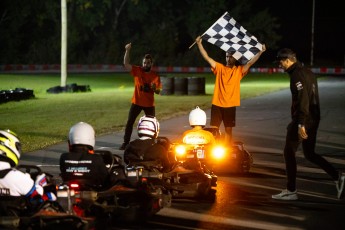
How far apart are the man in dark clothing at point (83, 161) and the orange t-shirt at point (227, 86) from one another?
4587 mm

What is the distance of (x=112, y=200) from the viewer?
24.0 feet

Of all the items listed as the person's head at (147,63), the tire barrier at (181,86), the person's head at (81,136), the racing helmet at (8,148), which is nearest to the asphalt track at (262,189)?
the person's head at (81,136)

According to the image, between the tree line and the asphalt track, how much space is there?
41364mm

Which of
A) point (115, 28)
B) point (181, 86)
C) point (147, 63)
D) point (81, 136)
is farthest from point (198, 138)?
point (115, 28)

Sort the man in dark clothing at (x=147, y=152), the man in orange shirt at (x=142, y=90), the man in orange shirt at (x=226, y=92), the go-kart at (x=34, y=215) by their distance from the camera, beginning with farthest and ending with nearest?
the man in orange shirt at (x=142, y=90) → the man in orange shirt at (x=226, y=92) → the man in dark clothing at (x=147, y=152) → the go-kart at (x=34, y=215)

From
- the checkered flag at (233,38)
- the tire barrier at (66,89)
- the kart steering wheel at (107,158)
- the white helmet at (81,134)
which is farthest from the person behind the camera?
the tire barrier at (66,89)

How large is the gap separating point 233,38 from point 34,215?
705cm

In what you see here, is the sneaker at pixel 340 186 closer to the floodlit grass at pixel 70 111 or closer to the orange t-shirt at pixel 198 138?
the orange t-shirt at pixel 198 138

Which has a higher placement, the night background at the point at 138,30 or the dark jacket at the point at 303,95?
the night background at the point at 138,30

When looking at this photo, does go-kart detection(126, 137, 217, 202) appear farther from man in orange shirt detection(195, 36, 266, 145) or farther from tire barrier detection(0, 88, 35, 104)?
tire barrier detection(0, 88, 35, 104)

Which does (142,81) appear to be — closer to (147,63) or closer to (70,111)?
(147,63)

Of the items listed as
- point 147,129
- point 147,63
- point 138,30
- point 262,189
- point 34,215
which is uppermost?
point 138,30

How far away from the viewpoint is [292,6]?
75.6 metres

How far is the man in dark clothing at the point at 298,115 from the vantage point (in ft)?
28.2
